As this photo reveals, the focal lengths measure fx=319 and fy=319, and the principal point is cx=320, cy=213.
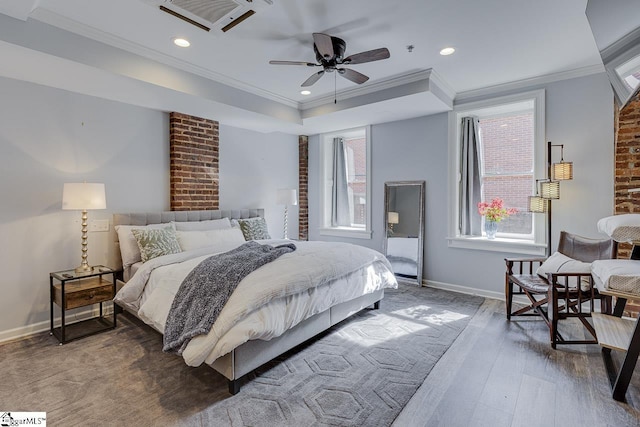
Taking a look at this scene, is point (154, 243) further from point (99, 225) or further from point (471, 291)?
point (471, 291)

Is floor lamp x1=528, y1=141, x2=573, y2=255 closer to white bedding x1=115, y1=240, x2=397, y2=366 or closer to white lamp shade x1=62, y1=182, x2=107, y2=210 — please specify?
white bedding x1=115, y1=240, x2=397, y2=366

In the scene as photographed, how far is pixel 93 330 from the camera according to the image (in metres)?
3.22

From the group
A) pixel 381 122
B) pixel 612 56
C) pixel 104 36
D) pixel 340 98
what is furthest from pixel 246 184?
pixel 612 56

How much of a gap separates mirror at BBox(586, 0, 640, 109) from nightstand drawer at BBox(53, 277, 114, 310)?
4.14m

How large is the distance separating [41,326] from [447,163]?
515 centimetres

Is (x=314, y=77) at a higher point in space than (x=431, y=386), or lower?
higher

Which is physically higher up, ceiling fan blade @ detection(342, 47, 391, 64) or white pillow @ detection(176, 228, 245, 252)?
ceiling fan blade @ detection(342, 47, 391, 64)

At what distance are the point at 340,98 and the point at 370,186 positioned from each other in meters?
1.57

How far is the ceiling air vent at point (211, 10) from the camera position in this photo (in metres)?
2.14

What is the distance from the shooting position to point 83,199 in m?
3.06

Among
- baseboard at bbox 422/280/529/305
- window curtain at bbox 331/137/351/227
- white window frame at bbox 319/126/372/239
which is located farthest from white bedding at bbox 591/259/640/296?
window curtain at bbox 331/137/351/227

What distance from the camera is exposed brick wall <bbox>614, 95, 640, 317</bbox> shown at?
3.19 metres

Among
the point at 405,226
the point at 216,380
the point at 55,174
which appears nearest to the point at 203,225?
the point at 55,174

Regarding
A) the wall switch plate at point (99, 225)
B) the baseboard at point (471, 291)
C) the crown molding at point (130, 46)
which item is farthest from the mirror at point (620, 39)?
the wall switch plate at point (99, 225)
